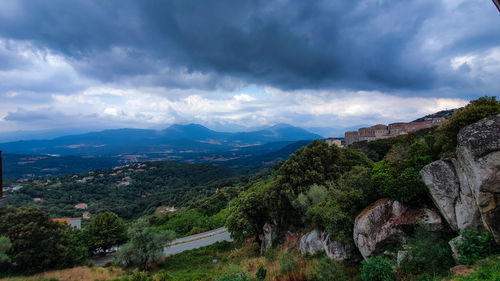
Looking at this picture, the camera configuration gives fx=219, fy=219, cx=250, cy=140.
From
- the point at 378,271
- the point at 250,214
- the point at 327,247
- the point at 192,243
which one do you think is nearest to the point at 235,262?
the point at 250,214

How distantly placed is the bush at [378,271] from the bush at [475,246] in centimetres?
214

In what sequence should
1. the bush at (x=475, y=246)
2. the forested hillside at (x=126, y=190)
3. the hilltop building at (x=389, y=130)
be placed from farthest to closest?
the forested hillside at (x=126, y=190) < the hilltop building at (x=389, y=130) < the bush at (x=475, y=246)

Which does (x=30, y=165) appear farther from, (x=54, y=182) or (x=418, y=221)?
(x=418, y=221)

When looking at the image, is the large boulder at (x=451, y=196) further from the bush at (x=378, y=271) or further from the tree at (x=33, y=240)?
the tree at (x=33, y=240)

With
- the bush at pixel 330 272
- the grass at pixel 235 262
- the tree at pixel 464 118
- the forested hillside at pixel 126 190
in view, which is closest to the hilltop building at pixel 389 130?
the forested hillside at pixel 126 190

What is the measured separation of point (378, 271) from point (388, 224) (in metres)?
2.60

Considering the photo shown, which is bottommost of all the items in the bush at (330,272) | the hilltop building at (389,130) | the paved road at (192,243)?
the paved road at (192,243)

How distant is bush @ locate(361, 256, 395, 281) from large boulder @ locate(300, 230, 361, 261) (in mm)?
3318

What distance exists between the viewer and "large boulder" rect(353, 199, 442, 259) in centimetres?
902

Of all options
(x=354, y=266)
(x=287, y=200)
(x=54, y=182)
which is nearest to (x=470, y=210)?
(x=354, y=266)

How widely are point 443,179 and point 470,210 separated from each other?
51.2 inches

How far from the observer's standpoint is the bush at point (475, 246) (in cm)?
665

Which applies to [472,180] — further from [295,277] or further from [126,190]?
[126,190]

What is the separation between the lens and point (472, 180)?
23.2 feet
